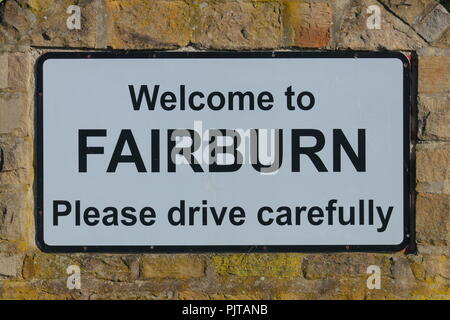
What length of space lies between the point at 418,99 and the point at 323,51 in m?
0.48

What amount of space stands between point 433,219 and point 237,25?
1237mm

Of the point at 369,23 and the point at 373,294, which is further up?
the point at 369,23

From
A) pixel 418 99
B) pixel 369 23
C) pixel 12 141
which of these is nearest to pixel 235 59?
pixel 369 23

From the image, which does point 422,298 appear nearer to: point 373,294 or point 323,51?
point 373,294

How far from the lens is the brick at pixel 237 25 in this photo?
10.1 feet

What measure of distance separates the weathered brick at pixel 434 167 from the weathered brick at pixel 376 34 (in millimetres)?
464

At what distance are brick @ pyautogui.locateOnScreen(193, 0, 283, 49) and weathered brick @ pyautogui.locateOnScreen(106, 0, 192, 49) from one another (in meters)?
0.07

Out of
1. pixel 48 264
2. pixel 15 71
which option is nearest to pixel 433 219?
pixel 48 264

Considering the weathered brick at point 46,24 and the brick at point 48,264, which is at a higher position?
the weathered brick at point 46,24

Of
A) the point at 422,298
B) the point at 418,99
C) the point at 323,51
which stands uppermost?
the point at 323,51

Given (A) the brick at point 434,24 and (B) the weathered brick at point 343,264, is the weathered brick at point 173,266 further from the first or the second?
(A) the brick at point 434,24

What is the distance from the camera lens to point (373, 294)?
310 centimetres

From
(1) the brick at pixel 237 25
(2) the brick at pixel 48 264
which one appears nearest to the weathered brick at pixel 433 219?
(1) the brick at pixel 237 25

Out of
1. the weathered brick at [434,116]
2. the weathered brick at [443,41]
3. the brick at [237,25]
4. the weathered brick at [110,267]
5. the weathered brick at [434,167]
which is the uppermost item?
the brick at [237,25]
